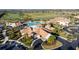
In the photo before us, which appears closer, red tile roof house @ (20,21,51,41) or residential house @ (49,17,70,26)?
red tile roof house @ (20,21,51,41)

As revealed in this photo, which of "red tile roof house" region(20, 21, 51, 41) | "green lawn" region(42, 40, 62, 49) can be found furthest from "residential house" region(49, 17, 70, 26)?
"green lawn" region(42, 40, 62, 49)

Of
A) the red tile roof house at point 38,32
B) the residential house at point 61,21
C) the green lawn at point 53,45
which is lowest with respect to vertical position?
the green lawn at point 53,45

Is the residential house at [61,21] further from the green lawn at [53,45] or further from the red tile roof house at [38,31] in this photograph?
the green lawn at [53,45]

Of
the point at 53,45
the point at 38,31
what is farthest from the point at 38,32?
the point at 53,45

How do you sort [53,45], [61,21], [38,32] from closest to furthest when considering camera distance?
1. [53,45]
2. [38,32]
3. [61,21]

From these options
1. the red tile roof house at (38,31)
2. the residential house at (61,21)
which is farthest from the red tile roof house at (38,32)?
the residential house at (61,21)

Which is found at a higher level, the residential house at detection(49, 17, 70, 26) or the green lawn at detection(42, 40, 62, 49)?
the residential house at detection(49, 17, 70, 26)

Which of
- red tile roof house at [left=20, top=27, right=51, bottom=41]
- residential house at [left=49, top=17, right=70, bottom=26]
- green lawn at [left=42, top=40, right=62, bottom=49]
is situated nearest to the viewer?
green lawn at [left=42, top=40, right=62, bottom=49]

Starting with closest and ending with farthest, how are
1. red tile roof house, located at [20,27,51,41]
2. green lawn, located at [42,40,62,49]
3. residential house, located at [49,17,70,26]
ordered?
1. green lawn, located at [42,40,62,49]
2. red tile roof house, located at [20,27,51,41]
3. residential house, located at [49,17,70,26]

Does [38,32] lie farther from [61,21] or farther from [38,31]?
[61,21]

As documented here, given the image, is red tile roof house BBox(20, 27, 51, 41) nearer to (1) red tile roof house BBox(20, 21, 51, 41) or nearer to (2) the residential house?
(1) red tile roof house BBox(20, 21, 51, 41)
